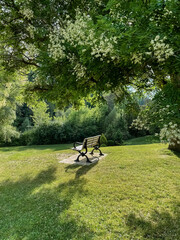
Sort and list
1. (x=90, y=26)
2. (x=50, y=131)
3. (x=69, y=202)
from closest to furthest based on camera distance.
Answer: (x=90, y=26), (x=69, y=202), (x=50, y=131)

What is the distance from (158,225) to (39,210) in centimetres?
283

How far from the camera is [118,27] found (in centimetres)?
271

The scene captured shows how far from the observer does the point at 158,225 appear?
3285mm

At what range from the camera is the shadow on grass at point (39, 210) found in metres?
3.21

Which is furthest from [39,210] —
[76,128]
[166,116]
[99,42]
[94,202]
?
[76,128]

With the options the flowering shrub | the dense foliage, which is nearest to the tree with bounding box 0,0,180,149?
the flowering shrub

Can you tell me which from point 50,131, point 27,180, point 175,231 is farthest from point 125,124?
point 175,231

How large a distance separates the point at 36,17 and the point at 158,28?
540cm

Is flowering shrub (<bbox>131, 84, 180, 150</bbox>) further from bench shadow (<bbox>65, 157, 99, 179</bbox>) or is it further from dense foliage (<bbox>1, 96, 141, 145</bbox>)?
dense foliage (<bbox>1, 96, 141, 145</bbox>)

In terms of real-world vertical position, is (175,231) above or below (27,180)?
below

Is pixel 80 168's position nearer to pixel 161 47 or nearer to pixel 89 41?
pixel 89 41

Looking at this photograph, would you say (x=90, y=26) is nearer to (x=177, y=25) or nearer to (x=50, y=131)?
(x=177, y=25)

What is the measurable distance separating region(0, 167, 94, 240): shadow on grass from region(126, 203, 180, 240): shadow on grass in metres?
0.98

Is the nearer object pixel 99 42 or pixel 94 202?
pixel 99 42
